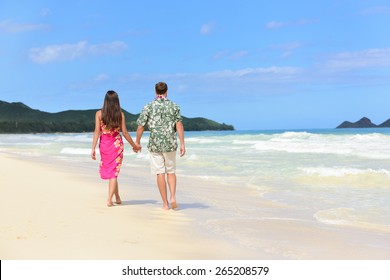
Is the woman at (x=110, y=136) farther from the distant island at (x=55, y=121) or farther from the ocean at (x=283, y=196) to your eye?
the distant island at (x=55, y=121)

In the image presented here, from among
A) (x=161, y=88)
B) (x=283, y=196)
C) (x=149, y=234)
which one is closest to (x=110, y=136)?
(x=161, y=88)

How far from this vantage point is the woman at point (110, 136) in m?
7.03

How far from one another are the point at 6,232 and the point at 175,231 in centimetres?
181

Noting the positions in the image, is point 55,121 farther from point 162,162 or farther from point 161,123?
point 161,123

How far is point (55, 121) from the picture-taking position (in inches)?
6565

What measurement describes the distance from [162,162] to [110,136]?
903 millimetres

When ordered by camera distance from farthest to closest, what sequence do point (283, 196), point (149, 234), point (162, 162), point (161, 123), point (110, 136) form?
point (283, 196), point (110, 136), point (162, 162), point (161, 123), point (149, 234)

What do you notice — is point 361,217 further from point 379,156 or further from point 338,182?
point 379,156

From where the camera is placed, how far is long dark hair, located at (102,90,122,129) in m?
7.00

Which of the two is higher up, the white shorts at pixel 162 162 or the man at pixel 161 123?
the man at pixel 161 123

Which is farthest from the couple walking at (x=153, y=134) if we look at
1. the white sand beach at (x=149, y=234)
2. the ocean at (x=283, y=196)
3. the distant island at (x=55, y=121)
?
the distant island at (x=55, y=121)
